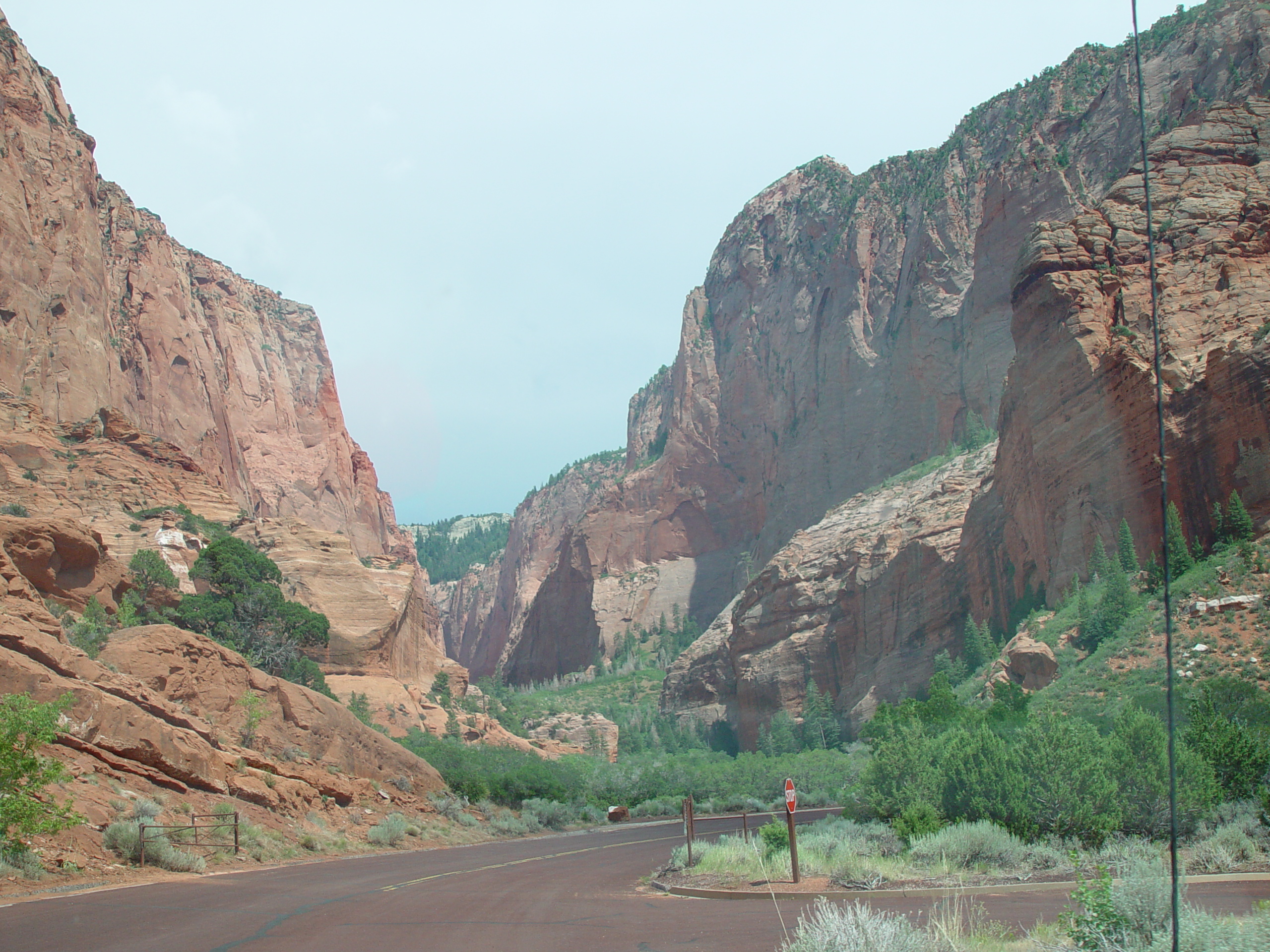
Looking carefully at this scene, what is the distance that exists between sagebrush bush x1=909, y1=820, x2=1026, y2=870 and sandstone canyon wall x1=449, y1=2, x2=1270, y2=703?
39.2m

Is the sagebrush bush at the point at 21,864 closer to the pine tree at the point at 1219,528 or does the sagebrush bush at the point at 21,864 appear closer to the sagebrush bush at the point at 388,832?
the sagebrush bush at the point at 388,832

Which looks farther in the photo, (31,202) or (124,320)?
(124,320)

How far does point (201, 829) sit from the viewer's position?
868 inches

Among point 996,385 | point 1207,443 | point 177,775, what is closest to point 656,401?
point 996,385

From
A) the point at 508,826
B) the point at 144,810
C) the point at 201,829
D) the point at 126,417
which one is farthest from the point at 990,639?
the point at 126,417

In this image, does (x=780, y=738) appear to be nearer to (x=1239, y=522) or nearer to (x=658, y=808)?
(x=658, y=808)

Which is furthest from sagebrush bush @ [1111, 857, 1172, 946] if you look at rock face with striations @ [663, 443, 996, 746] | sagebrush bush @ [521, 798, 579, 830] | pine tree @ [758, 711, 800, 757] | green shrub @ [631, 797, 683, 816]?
pine tree @ [758, 711, 800, 757]

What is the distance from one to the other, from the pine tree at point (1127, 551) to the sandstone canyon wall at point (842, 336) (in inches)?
395

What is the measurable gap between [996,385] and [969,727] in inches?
2255

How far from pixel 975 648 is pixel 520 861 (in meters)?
40.1

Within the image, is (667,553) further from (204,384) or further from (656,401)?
(204,384)

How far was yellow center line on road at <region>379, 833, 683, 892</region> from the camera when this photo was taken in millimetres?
18656

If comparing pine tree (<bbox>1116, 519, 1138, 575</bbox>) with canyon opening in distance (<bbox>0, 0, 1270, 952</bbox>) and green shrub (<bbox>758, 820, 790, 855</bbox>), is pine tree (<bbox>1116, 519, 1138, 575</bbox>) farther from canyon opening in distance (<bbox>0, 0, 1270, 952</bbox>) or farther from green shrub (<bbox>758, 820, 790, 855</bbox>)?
green shrub (<bbox>758, 820, 790, 855</bbox>)

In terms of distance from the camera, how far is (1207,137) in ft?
164
